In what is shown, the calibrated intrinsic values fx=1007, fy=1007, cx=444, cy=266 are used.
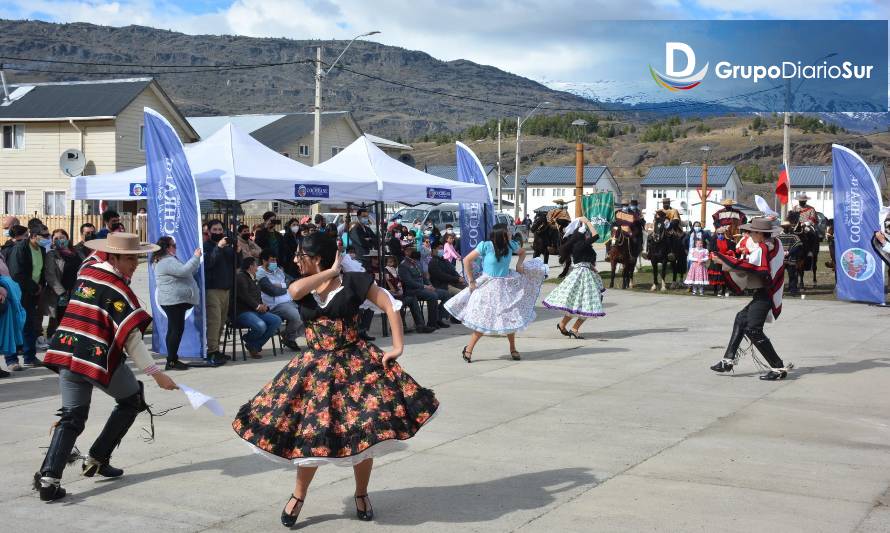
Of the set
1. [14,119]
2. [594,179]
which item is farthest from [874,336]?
[594,179]

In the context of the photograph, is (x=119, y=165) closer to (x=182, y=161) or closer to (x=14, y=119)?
(x=14, y=119)

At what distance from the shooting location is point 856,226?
2047 cm

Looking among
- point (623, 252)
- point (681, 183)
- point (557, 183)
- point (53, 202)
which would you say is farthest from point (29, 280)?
point (681, 183)

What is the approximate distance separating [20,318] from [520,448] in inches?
270

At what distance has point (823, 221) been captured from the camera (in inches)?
2451

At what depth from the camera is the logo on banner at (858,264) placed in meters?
20.7

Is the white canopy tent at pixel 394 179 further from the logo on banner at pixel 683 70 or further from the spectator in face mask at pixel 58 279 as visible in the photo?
the logo on banner at pixel 683 70

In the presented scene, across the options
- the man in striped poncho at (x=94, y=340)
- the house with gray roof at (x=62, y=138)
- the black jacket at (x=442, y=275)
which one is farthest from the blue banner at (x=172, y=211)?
the house with gray roof at (x=62, y=138)

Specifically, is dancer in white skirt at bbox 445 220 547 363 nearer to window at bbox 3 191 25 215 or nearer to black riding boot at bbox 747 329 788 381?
black riding boot at bbox 747 329 788 381

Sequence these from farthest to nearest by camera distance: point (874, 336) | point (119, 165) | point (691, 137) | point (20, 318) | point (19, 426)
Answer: point (691, 137), point (119, 165), point (874, 336), point (20, 318), point (19, 426)

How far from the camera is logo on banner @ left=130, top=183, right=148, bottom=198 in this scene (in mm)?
14672

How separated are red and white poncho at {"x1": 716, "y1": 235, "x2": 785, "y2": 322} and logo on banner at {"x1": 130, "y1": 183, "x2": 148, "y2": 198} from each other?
8186 mm

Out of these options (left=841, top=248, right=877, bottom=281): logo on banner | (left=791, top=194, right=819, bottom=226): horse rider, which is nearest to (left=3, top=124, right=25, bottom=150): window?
(left=791, top=194, right=819, bottom=226): horse rider

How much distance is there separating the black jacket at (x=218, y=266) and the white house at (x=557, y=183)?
91.2 m
